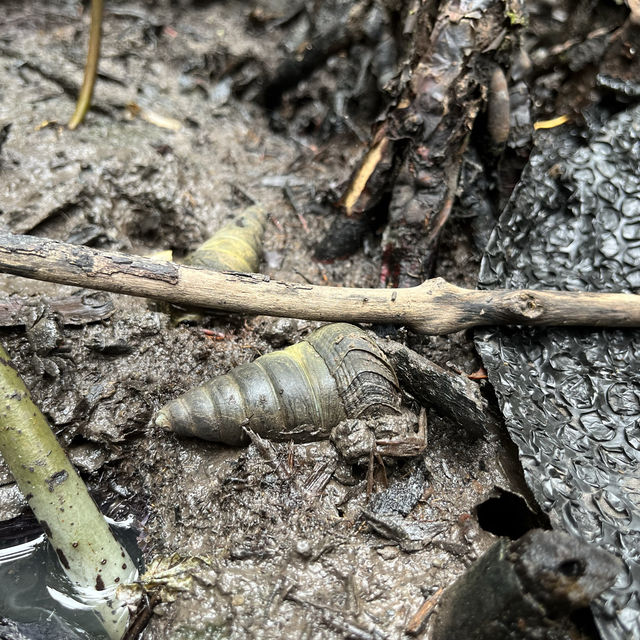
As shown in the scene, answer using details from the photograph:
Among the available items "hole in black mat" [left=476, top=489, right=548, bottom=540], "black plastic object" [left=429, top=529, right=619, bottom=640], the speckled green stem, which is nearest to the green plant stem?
the speckled green stem

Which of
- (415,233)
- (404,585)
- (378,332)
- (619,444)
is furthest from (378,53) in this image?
(404,585)

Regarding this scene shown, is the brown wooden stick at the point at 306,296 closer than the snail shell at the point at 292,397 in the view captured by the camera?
Yes

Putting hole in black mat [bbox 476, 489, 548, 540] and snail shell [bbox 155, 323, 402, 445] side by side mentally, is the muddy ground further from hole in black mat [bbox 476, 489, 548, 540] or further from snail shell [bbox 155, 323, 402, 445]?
snail shell [bbox 155, 323, 402, 445]

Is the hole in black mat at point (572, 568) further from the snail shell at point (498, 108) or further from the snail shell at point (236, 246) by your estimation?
the snail shell at point (498, 108)

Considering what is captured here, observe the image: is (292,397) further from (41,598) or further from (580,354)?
(580,354)

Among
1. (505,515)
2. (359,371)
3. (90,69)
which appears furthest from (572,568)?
(90,69)

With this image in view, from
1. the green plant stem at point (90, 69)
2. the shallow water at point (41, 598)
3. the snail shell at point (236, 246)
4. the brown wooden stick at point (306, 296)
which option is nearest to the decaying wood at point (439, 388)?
the brown wooden stick at point (306, 296)
